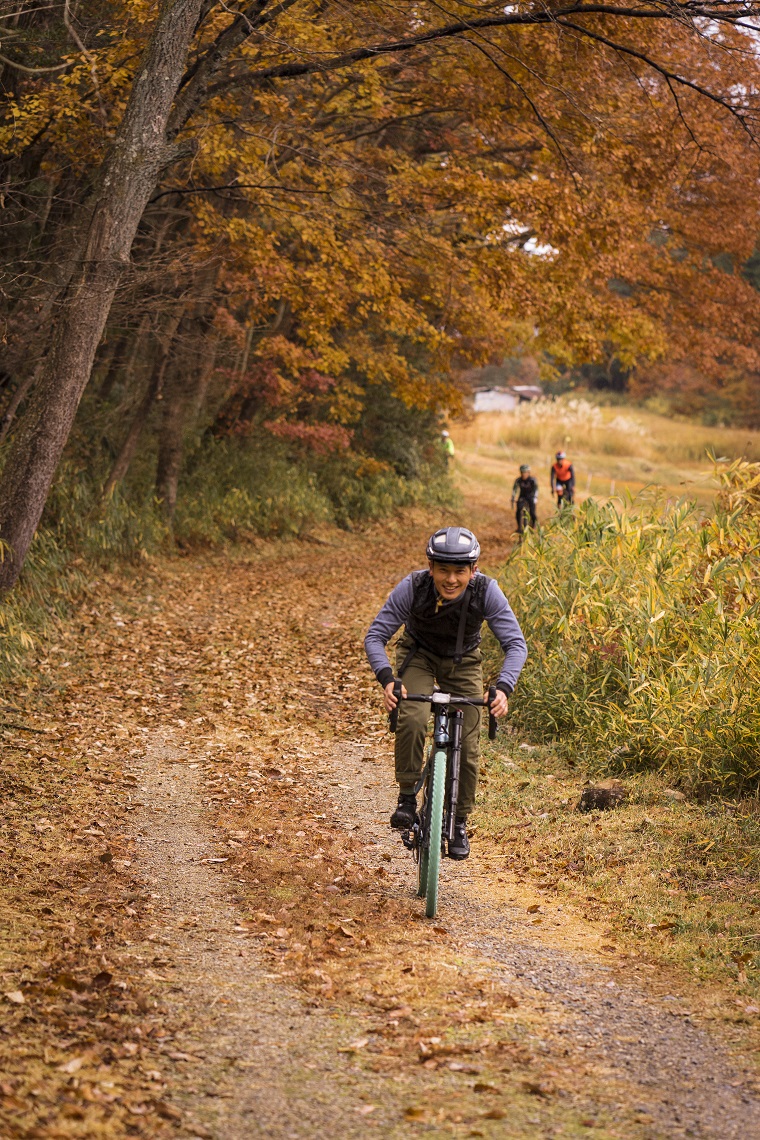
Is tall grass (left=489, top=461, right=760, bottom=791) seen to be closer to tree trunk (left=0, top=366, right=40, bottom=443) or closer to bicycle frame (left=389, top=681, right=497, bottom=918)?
bicycle frame (left=389, top=681, right=497, bottom=918)

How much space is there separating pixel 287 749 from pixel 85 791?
2.07m

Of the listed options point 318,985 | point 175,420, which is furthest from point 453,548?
point 175,420

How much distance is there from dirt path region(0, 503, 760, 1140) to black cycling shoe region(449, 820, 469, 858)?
1.09 feet

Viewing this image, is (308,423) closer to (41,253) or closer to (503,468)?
(41,253)

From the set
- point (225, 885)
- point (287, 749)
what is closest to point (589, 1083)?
point (225, 885)

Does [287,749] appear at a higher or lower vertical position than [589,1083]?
lower

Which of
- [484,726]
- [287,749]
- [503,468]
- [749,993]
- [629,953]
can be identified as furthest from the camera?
[503,468]

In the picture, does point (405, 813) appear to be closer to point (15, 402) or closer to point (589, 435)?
point (15, 402)

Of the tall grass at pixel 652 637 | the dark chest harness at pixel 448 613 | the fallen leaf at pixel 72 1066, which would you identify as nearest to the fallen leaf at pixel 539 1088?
the fallen leaf at pixel 72 1066

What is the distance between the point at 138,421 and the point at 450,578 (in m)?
12.0

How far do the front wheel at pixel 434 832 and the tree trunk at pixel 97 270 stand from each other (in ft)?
20.4

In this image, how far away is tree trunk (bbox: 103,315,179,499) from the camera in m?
16.5

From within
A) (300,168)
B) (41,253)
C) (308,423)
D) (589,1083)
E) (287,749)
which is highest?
(300,168)

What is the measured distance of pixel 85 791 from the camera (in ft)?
26.4
